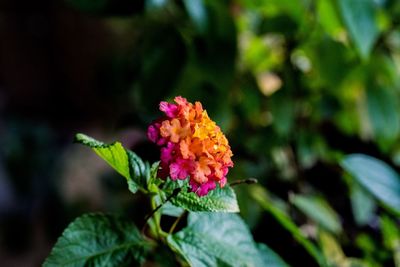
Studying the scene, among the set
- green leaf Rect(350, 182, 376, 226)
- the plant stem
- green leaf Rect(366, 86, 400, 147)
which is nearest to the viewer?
the plant stem

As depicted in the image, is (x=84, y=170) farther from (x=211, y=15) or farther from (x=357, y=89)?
(x=211, y=15)

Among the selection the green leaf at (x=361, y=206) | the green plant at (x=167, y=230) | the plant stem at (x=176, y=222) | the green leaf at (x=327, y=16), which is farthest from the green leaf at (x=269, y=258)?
the green leaf at (x=327, y=16)

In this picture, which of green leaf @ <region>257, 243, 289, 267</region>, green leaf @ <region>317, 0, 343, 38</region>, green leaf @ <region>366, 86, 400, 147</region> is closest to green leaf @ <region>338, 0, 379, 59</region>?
green leaf @ <region>317, 0, 343, 38</region>

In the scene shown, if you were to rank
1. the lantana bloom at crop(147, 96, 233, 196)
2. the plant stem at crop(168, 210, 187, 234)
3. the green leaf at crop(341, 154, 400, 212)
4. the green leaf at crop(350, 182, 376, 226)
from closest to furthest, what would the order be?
the lantana bloom at crop(147, 96, 233, 196) < the plant stem at crop(168, 210, 187, 234) < the green leaf at crop(341, 154, 400, 212) < the green leaf at crop(350, 182, 376, 226)

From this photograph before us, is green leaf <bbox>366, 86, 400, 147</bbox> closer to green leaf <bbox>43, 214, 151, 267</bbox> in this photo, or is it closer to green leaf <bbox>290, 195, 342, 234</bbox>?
green leaf <bbox>290, 195, 342, 234</bbox>

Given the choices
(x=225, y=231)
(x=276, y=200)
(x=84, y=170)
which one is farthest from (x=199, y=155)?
(x=84, y=170)

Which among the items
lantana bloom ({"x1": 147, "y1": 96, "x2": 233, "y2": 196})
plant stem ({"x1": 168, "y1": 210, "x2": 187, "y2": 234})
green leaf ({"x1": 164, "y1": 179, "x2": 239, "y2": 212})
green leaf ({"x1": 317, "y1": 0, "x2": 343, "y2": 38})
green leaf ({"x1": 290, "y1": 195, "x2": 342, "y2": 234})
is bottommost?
green leaf ({"x1": 290, "y1": 195, "x2": 342, "y2": 234})

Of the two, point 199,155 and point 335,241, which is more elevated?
point 199,155

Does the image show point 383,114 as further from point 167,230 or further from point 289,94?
point 167,230
